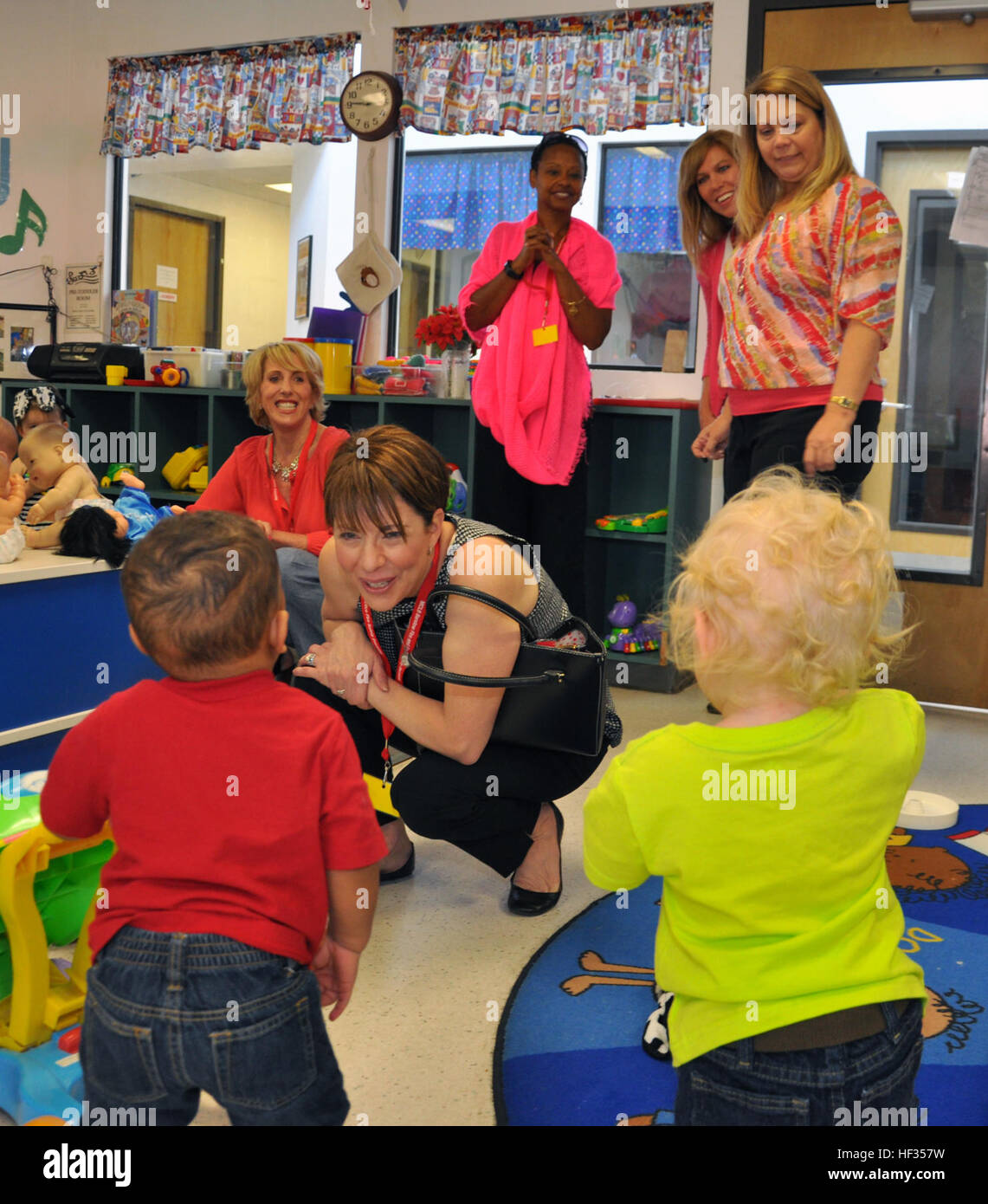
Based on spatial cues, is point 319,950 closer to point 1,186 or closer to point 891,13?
point 891,13

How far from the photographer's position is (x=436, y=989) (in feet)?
5.69

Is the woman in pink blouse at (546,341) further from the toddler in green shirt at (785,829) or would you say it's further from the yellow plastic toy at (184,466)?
the toddler in green shirt at (785,829)

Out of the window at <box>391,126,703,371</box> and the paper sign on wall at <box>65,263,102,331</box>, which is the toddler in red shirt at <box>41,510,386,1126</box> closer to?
the window at <box>391,126,703,371</box>

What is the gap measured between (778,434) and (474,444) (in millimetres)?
1639

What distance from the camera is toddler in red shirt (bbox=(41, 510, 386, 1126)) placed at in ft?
3.17

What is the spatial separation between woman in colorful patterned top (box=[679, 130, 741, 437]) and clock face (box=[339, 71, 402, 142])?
168 cm

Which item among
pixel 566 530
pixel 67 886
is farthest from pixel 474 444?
pixel 67 886

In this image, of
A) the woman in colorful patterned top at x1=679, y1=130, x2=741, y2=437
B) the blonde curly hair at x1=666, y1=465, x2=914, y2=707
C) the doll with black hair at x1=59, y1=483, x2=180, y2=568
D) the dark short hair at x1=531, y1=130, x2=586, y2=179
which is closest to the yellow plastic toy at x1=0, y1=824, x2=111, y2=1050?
the blonde curly hair at x1=666, y1=465, x2=914, y2=707

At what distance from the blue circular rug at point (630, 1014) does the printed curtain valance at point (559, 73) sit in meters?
2.84

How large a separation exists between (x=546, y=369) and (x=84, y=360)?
2.23 metres

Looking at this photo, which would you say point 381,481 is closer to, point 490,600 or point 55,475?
point 490,600

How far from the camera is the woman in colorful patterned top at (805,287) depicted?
213 cm

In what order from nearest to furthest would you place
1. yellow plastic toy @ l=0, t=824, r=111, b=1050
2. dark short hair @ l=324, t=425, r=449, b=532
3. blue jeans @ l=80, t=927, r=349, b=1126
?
blue jeans @ l=80, t=927, r=349, b=1126, yellow plastic toy @ l=0, t=824, r=111, b=1050, dark short hair @ l=324, t=425, r=449, b=532

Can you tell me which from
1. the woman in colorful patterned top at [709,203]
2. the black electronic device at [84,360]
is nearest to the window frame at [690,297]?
the woman in colorful patterned top at [709,203]
